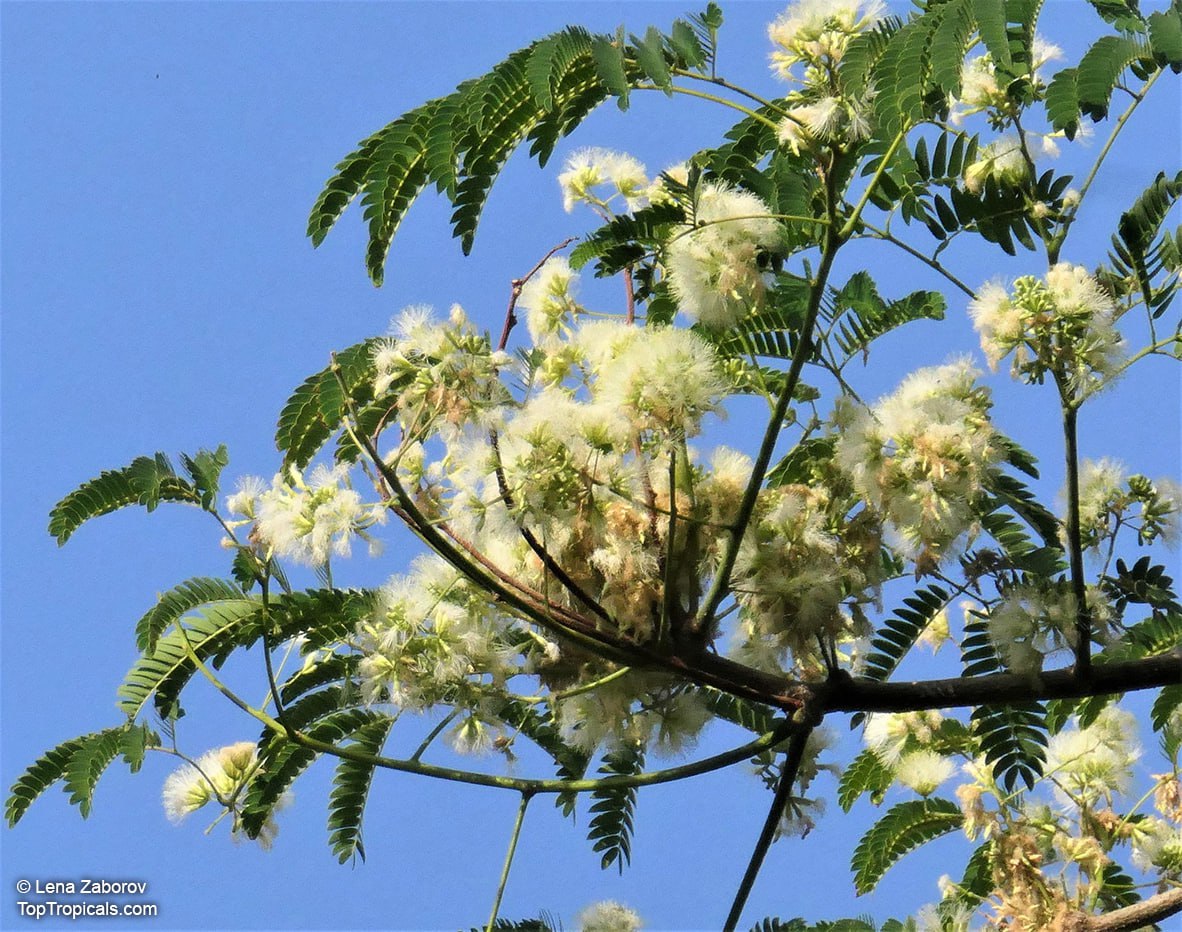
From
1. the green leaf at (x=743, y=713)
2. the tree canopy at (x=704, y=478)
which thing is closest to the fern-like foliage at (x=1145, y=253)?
the tree canopy at (x=704, y=478)

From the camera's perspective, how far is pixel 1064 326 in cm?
330

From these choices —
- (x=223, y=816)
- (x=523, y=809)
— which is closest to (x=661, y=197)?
(x=523, y=809)

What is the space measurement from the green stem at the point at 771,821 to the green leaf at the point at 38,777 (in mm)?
1786

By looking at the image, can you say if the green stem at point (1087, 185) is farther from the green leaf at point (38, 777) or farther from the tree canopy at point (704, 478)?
the green leaf at point (38, 777)

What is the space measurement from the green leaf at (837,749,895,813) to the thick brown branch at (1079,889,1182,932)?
1005mm

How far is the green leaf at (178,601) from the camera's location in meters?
3.79

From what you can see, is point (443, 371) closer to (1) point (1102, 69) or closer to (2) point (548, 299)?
(2) point (548, 299)

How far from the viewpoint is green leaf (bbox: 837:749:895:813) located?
4910 millimetres

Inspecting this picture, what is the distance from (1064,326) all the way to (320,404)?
6.11 feet

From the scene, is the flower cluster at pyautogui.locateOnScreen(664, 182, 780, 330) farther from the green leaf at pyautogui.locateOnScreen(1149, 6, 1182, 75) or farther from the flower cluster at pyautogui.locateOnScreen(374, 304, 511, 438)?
the green leaf at pyautogui.locateOnScreen(1149, 6, 1182, 75)

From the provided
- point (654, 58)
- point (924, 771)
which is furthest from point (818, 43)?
point (924, 771)

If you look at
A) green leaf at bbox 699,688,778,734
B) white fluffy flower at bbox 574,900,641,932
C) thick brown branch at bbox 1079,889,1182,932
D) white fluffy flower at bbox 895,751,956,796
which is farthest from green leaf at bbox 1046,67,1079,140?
white fluffy flower at bbox 574,900,641,932

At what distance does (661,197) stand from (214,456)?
1.31 meters

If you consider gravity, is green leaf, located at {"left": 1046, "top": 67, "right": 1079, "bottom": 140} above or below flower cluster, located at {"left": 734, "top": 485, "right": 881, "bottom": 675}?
above
